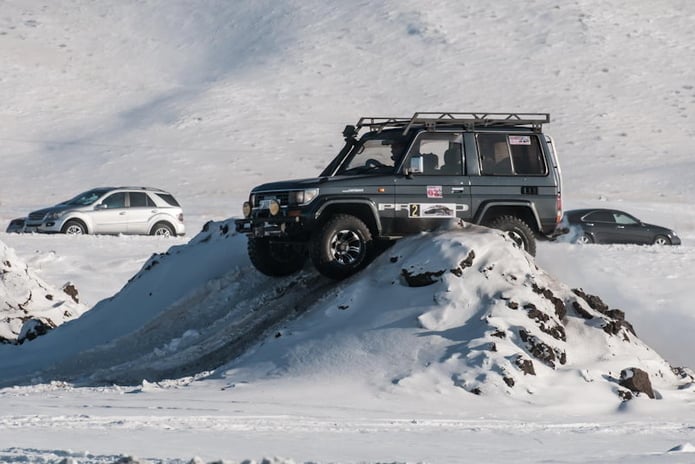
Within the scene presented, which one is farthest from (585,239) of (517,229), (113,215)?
(517,229)

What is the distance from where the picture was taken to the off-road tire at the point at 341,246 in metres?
15.2

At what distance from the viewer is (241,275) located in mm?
17109

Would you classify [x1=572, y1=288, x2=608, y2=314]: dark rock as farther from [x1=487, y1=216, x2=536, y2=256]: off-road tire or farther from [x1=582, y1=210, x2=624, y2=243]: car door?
[x1=582, y1=210, x2=624, y2=243]: car door

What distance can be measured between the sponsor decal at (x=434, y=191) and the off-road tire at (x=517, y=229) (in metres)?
0.78

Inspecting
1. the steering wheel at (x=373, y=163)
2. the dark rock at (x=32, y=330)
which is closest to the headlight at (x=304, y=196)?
the steering wheel at (x=373, y=163)

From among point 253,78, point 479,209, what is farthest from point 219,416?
point 253,78

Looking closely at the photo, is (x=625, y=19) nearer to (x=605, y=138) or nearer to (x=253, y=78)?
(x=605, y=138)

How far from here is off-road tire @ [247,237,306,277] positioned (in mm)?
16359

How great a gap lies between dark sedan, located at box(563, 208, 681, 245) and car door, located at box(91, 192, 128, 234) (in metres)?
10.7

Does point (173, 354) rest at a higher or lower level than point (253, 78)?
lower

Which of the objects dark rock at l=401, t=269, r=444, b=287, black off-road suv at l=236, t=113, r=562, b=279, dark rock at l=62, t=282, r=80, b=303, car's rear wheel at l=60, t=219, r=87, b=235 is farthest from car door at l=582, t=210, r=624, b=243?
→ dark rock at l=401, t=269, r=444, b=287

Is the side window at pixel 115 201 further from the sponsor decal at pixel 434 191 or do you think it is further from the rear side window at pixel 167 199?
the sponsor decal at pixel 434 191

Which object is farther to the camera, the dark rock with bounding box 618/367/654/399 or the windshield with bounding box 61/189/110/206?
the windshield with bounding box 61/189/110/206

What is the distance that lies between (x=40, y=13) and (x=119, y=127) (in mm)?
16748
